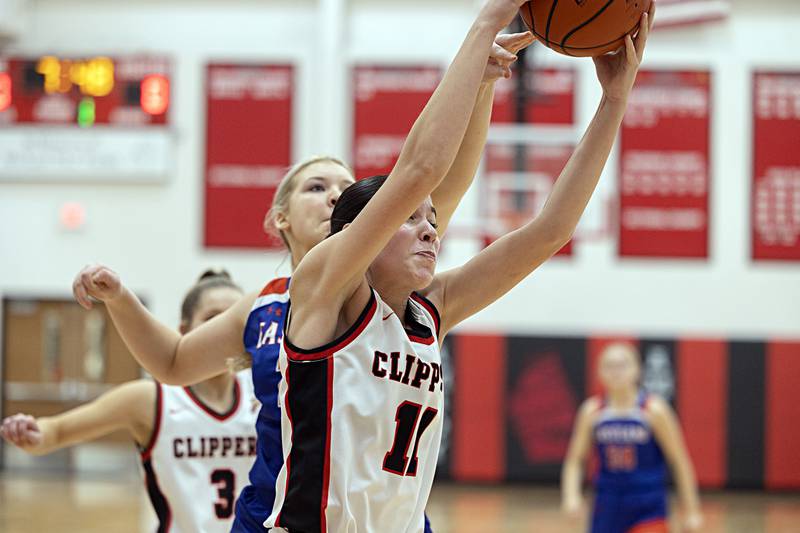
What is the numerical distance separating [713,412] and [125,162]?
6639 millimetres

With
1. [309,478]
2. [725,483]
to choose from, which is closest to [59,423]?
[309,478]

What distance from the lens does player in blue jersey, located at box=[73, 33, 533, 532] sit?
7.66ft

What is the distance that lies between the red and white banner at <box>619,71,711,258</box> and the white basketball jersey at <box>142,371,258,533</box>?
8315mm

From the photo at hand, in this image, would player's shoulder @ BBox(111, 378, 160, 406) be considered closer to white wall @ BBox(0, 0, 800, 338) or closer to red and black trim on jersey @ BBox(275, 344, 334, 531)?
red and black trim on jersey @ BBox(275, 344, 334, 531)

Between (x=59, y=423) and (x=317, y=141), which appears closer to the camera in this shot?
(x=59, y=423)

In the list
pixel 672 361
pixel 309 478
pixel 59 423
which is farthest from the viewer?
pixel 672 361

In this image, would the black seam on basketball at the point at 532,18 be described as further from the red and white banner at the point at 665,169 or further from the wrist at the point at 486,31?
the red and white banner at the point at 665,169

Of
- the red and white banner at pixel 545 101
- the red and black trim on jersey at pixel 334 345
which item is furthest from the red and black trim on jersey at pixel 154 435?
the red and white banner at pixel 545 101

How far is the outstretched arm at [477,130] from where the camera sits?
6.57ft

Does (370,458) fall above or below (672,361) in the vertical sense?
above

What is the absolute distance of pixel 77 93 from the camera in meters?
11.0

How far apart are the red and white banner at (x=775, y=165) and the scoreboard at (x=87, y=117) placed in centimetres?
618

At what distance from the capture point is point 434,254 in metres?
2.01

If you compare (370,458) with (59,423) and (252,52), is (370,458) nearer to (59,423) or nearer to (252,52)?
(59,423)
